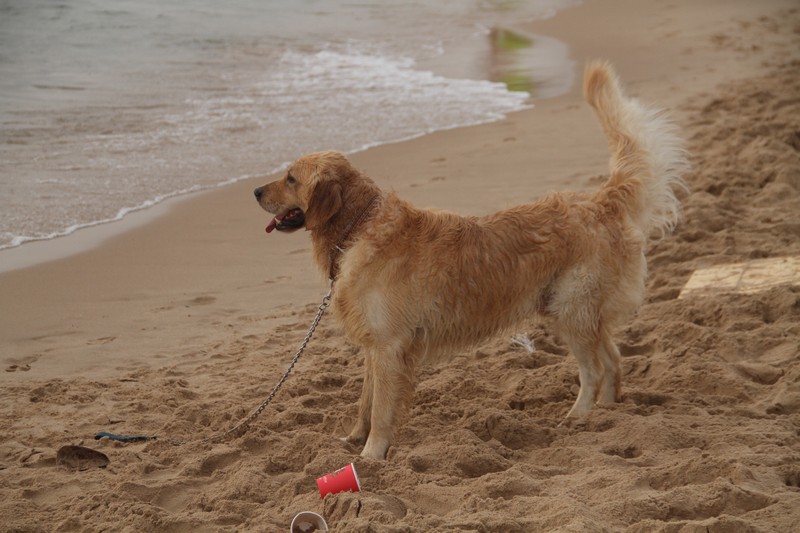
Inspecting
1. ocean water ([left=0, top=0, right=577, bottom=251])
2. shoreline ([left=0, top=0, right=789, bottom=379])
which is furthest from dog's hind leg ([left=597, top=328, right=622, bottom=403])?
ocean water ([left=0, top=0, right=577, bottom=251])

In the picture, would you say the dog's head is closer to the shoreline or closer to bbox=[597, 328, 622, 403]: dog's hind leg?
the shoreline

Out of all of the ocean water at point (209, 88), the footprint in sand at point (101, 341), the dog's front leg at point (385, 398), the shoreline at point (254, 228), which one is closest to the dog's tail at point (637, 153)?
the dog's front leg at point (385, 398)

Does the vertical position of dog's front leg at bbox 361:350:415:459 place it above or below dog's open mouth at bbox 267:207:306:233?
below

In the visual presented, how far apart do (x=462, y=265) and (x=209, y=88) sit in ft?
36.3

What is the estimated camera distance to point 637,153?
17.5ft

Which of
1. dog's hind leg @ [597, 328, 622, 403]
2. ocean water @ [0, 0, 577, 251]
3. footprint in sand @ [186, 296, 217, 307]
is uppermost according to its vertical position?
ocean water @ [0, 0, 577, 251]

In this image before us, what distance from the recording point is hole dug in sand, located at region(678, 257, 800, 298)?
6473 millimetres

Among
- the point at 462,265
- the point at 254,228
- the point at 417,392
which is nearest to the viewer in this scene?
the point at 462,265

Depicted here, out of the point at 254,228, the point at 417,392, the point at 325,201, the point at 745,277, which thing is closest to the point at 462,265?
the point at 325,201

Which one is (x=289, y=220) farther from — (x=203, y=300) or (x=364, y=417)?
(x=203, y=300)

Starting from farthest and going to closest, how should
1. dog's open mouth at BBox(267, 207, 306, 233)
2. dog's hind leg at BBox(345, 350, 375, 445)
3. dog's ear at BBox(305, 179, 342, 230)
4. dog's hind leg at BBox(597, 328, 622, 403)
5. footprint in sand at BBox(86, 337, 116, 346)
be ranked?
footprint in sand at BBox(86, 337, 116, 346) → dog's hind leg at BBox(597, 328, 622, 403) → dog's hind leg at BBox(345, 350, 375, 445) → dog's open mouth at BBox(267, 207, 306, 233) → dog's ear at BBox(305, 179, 342, 230)

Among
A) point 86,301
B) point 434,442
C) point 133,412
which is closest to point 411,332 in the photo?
point 434,442

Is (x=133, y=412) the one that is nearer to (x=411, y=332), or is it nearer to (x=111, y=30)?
(x=411, y=332)

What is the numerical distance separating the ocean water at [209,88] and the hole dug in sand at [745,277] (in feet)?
17.3
